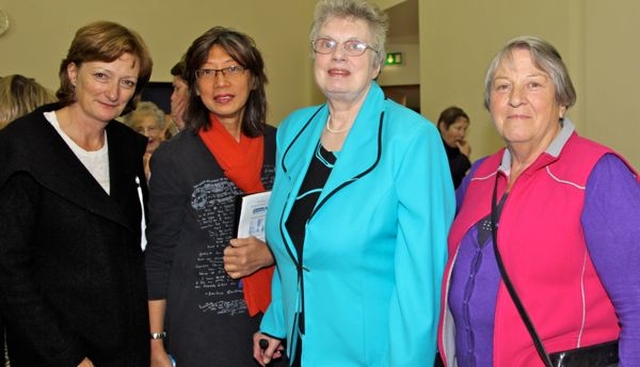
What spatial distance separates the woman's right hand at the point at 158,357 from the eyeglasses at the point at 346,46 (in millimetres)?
1187

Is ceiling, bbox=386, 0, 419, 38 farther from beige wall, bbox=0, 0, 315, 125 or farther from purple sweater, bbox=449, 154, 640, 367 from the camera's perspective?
purple sweater, bbox=449, 154, 640, 367

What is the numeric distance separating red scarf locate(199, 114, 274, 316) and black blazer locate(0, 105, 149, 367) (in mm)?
368

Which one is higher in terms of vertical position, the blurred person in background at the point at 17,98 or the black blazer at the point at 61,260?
the blurred person in background at the point at 17,98

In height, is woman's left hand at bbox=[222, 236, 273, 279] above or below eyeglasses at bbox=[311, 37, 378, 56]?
below

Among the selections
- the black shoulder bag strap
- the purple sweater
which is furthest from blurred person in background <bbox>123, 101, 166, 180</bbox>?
the purple sweater

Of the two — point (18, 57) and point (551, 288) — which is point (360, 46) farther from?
point (18, 57)

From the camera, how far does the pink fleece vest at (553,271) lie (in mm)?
1461

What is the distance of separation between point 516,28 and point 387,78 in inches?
201

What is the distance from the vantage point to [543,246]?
1474 mm

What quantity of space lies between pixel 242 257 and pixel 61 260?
57 centimetres

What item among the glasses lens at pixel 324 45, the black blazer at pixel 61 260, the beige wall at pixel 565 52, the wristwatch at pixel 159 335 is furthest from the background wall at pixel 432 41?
the black blazer at pixel 61 260

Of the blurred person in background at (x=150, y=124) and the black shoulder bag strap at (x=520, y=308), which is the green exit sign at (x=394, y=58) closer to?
the blurred person in background at (x=150, y=124)

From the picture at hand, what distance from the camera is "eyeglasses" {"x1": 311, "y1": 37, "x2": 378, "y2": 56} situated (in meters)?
1.75

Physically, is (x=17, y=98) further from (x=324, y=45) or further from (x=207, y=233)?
(x=324, y=45)
